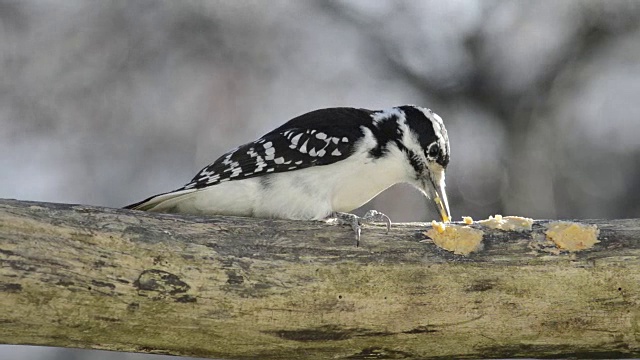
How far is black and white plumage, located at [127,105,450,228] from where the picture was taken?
450cm

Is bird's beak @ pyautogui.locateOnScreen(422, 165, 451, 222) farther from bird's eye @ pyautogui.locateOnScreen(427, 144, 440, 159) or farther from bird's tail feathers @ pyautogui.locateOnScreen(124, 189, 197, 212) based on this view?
bird's tail feathers @ pyautogui.locateOnScreen(124, 189, 197, 212)

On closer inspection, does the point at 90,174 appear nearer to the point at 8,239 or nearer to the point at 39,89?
the point at 39,89

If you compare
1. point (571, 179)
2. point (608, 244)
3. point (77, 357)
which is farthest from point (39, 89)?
point (608, 244)

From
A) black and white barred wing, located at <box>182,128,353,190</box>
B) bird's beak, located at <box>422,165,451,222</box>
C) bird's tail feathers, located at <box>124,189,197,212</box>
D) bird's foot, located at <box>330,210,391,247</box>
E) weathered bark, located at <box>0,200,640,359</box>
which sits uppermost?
black and white barred wing, located at <box>182,128,353,190</box>

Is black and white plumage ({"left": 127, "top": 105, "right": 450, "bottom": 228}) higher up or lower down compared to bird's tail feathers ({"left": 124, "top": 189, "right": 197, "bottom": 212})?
higher up

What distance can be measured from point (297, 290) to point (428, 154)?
1365 millimetres

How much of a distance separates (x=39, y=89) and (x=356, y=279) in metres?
4.58

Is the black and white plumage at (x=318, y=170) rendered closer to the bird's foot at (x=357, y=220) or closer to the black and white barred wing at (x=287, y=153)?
the black and white barred wing at (x=287, y=153)

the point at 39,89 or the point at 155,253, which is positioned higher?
the point at 39,89

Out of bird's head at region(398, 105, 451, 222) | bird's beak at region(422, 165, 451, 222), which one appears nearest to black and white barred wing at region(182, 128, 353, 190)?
bird's head at region(398, 105, 451, 222)

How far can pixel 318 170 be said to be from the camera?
4578mm

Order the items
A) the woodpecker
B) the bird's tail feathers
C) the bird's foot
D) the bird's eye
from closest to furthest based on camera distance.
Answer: the bird's foot, the bird's tail feathers, the woodpecker, the bird's eye

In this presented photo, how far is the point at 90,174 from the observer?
766 centimetres

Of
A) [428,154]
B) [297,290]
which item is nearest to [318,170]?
[428,154]
